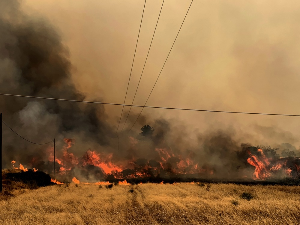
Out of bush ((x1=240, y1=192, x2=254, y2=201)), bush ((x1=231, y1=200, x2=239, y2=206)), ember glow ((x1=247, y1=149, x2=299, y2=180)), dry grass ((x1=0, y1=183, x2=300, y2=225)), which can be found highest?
dry grass ((x1=0, y1=183, x2=300, y2=225))

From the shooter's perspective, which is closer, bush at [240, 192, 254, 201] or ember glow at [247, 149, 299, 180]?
bush at [240, 192, 254, 201]

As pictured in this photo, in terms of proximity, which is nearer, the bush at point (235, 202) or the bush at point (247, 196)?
the bush at point (235, 202)

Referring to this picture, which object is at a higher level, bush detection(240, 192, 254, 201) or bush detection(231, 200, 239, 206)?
bush detection(231, 200, 239, 206)

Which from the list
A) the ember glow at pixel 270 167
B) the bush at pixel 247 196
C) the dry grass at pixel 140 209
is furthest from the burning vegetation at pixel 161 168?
the dry grass at pixel 140 209

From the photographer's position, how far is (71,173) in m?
40.6

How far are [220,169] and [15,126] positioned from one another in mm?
51213

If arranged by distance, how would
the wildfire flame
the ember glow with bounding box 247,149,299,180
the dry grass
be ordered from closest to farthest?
the dry grass < the ember glow with bounding box 247,149,299,180 < the wildfire flame

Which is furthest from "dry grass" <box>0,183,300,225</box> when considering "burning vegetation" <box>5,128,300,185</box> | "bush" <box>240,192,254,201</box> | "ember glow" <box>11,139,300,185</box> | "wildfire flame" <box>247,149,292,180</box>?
"wildfire flame" <box>247,149,292,180</box>

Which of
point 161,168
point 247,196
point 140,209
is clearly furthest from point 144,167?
point 140,209

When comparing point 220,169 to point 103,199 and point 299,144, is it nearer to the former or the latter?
point 103,199

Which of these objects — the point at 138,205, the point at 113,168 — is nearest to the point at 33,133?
the point at 113,168

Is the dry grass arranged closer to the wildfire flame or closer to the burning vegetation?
the burning vegetation

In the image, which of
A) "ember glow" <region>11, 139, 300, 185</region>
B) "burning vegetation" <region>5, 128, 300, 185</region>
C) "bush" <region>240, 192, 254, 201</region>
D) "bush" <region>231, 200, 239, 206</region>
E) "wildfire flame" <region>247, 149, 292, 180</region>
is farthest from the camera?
"wildfire flame" <region>247, 149, 292, 180</region>

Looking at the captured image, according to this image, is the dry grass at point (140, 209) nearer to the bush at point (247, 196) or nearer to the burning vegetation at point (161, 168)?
the bush at point (247, 196)
